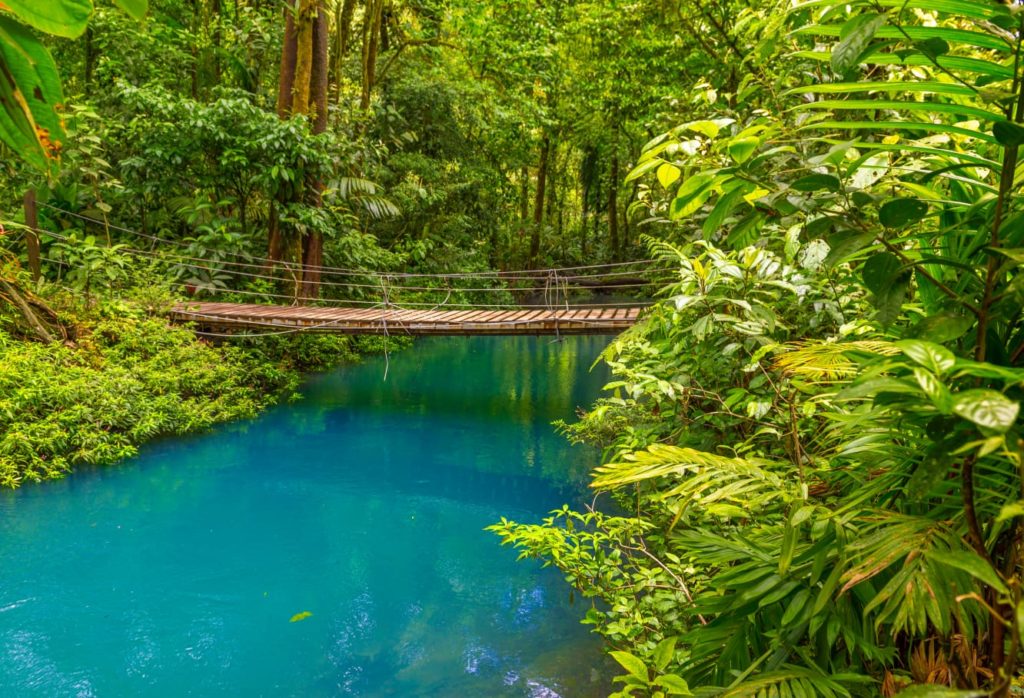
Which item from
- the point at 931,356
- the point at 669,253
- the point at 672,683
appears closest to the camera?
the point at 931,356

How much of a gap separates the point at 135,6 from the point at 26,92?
0.10 metres

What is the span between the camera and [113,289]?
5926mm

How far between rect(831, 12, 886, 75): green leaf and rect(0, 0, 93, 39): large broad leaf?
2.05 feet

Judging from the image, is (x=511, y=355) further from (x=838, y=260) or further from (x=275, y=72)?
(x=838, y=260)

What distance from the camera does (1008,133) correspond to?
1.86 feet

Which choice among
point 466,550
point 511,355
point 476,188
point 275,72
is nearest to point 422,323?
point 466,550

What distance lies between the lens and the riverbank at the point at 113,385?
4124mm

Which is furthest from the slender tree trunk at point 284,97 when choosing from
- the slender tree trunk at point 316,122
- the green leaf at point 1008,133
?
the green leaf at point 1008,133

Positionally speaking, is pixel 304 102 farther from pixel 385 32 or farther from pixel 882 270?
pixel 882 270

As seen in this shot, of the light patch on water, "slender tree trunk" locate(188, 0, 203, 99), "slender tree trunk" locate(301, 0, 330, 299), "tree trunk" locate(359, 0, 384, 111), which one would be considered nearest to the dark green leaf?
the light patch on water

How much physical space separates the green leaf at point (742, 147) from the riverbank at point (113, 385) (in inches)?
181

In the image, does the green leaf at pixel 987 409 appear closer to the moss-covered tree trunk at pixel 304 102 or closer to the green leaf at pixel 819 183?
the green leaf at pixel 819 183

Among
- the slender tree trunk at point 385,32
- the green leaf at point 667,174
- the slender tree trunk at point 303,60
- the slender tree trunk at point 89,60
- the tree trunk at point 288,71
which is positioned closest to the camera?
the green leaf at point 667,174

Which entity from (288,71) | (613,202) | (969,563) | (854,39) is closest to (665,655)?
(969,563)
